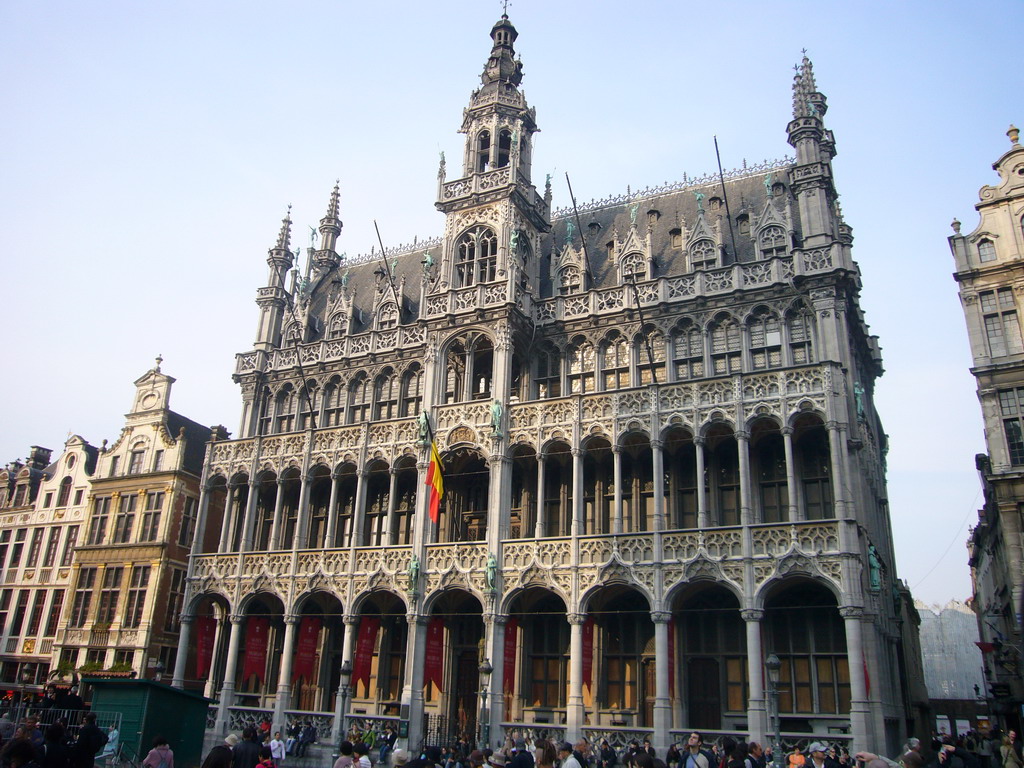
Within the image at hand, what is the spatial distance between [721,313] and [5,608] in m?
44.5

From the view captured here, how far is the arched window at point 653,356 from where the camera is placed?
33500 millimetres

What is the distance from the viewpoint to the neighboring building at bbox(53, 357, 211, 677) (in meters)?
43.1

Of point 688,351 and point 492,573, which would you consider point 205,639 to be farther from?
point 688,351

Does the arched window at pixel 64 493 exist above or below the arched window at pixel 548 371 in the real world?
below

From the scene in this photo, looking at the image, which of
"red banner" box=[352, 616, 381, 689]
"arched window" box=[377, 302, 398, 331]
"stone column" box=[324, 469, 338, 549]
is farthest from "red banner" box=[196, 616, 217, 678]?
"arched window" box=[377, 302, 398, 331]

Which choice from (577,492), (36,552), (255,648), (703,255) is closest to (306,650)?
(255,648)

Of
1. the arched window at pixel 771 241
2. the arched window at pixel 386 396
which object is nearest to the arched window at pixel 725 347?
the arched window at pixel 771 241

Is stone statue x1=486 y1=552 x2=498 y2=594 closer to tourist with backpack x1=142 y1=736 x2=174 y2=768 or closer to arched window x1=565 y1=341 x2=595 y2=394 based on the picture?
arched window x1=565 y1=341 x2=595 y2=394

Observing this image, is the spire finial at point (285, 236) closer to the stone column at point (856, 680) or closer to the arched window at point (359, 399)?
the arched window at point (359, 399)

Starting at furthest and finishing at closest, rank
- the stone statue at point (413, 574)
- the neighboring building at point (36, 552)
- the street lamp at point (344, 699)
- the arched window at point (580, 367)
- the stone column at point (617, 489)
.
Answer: the neighboring building at point (36, 552) < the arched window at point (580, 367) < the stone statue at point (413, 574) < the street lamp at point (344, 699) < the stone column at point (617, 489)

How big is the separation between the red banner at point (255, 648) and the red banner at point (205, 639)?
1.90 meters

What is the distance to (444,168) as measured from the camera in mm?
39781

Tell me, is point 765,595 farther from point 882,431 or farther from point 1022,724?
point 882,431

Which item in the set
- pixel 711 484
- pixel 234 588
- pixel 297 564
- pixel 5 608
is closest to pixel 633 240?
pixel 711 484
